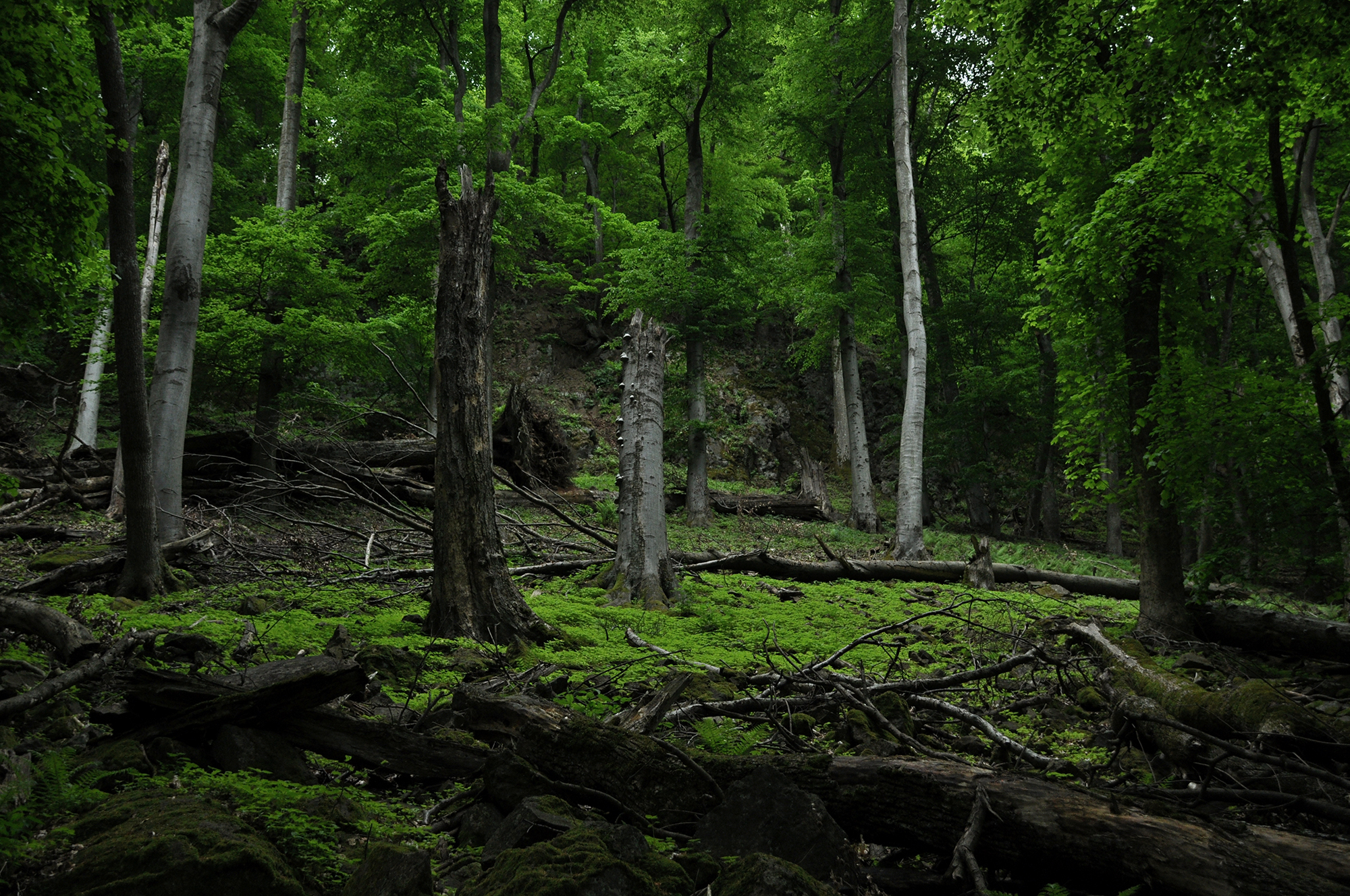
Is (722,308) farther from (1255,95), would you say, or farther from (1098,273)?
(1255,95)

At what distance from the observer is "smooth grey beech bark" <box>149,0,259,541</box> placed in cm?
775

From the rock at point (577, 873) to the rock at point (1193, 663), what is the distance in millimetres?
4832

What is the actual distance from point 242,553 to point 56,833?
21.2ft

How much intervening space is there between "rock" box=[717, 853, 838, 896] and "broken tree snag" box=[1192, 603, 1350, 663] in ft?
18.6

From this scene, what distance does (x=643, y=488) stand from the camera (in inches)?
300

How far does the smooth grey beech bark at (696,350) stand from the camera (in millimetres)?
15445

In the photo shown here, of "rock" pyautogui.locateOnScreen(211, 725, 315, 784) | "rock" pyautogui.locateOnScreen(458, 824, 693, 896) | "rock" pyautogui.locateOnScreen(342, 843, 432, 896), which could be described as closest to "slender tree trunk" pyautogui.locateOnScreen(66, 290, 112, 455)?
"rock" pyautogui.locateOnScreen(211, 725, 315, 784)

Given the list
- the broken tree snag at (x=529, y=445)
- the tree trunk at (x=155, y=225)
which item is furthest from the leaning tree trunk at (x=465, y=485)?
the tree trunk at (x=155, y=225)

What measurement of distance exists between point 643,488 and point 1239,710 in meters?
5.23

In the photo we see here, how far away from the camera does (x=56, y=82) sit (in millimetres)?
3641

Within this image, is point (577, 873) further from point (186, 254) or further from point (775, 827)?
point (186, 254)

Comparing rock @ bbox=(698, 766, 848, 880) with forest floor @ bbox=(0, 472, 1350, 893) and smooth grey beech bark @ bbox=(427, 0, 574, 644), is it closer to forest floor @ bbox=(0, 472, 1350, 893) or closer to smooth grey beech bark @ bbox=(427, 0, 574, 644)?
forest floor @ bbox=(0, 472, 1350, 893)

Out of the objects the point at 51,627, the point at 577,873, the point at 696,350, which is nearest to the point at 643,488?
the point at 51,627

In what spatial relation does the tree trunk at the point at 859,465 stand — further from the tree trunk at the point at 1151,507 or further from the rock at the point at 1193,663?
the rock at the point at 1193,663
